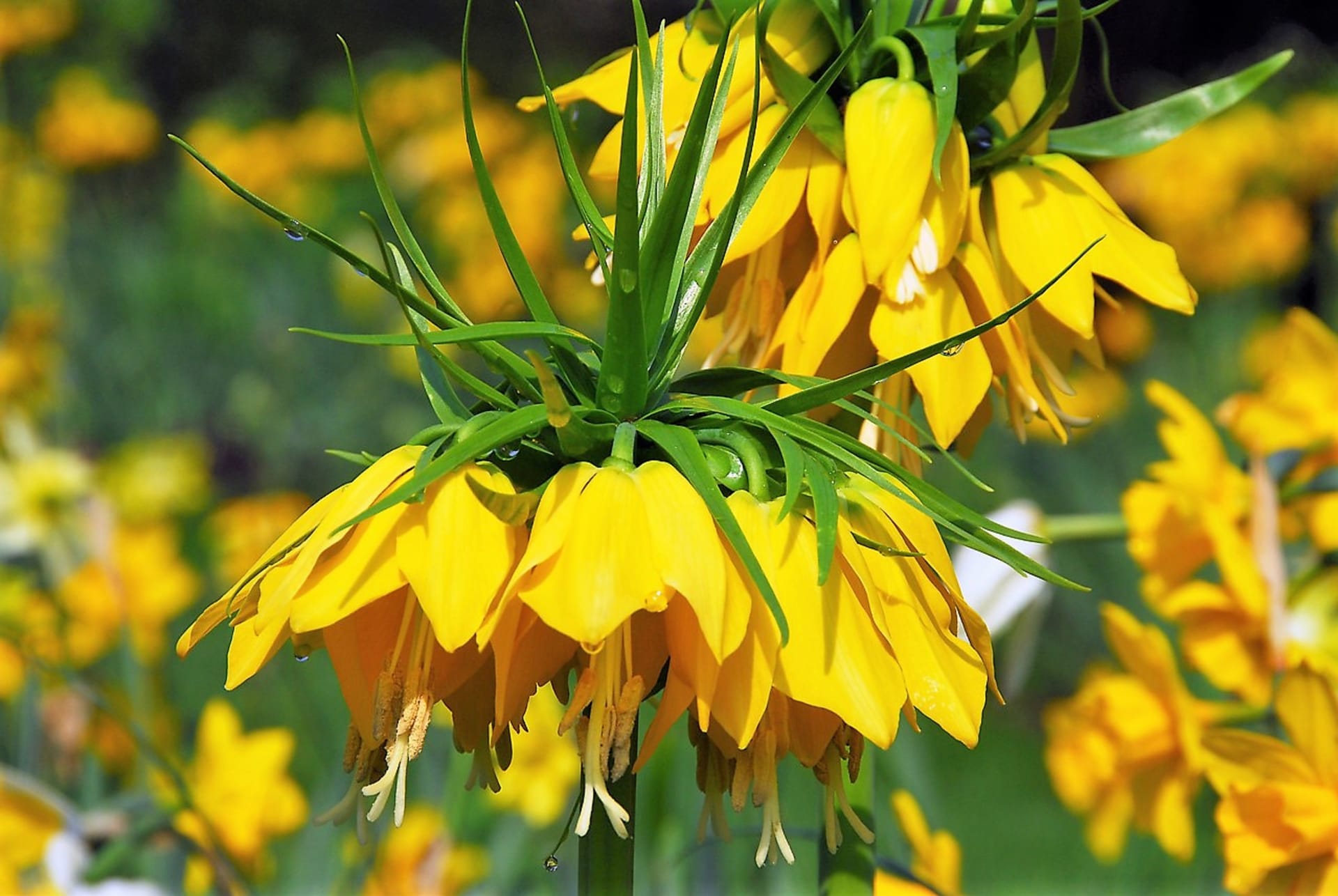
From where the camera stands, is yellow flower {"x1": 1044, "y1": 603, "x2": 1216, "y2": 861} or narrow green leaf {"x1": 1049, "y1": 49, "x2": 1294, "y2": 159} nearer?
narrow green leaf {"x1": 1049, "y1": 49, "x2": 1294, "y2": 159}

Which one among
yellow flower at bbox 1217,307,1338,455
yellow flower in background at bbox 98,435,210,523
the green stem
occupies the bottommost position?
yellow flower in background at bbox 98,435,210,523

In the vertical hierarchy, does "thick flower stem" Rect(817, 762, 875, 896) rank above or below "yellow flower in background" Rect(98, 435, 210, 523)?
above

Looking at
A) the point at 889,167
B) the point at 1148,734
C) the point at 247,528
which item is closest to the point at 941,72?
the point at 889,167

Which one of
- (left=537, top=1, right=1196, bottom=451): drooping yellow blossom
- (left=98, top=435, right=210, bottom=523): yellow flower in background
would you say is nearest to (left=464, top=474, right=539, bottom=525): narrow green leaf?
(left=537, top=1, right=1196, bottom=451): drooping yellow blossom

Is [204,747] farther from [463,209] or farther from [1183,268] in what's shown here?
[1183,268]

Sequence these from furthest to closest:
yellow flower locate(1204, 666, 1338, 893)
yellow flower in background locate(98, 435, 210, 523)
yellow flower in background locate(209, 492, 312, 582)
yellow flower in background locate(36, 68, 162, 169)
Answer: yellow flower in background locate(36, 68, 162, 169), yellow flower in background locate(98, 435, 210, 523), yellow flower in background locate(209, 492, 312, 582), yellow flower locate(1204, 666, 1338, 893)

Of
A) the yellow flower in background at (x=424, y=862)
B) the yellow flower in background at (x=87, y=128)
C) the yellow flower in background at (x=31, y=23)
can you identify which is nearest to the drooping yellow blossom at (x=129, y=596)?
the yellow flower in background at (x=424, y=862)

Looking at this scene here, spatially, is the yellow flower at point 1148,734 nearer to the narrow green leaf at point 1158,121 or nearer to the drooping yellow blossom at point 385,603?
the narrow green leaf at point 1158,121

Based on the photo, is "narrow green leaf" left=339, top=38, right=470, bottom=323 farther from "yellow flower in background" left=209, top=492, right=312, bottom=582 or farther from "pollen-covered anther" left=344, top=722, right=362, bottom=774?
"yellow flower in background" left=209, top=492, right=312, bottom=582
